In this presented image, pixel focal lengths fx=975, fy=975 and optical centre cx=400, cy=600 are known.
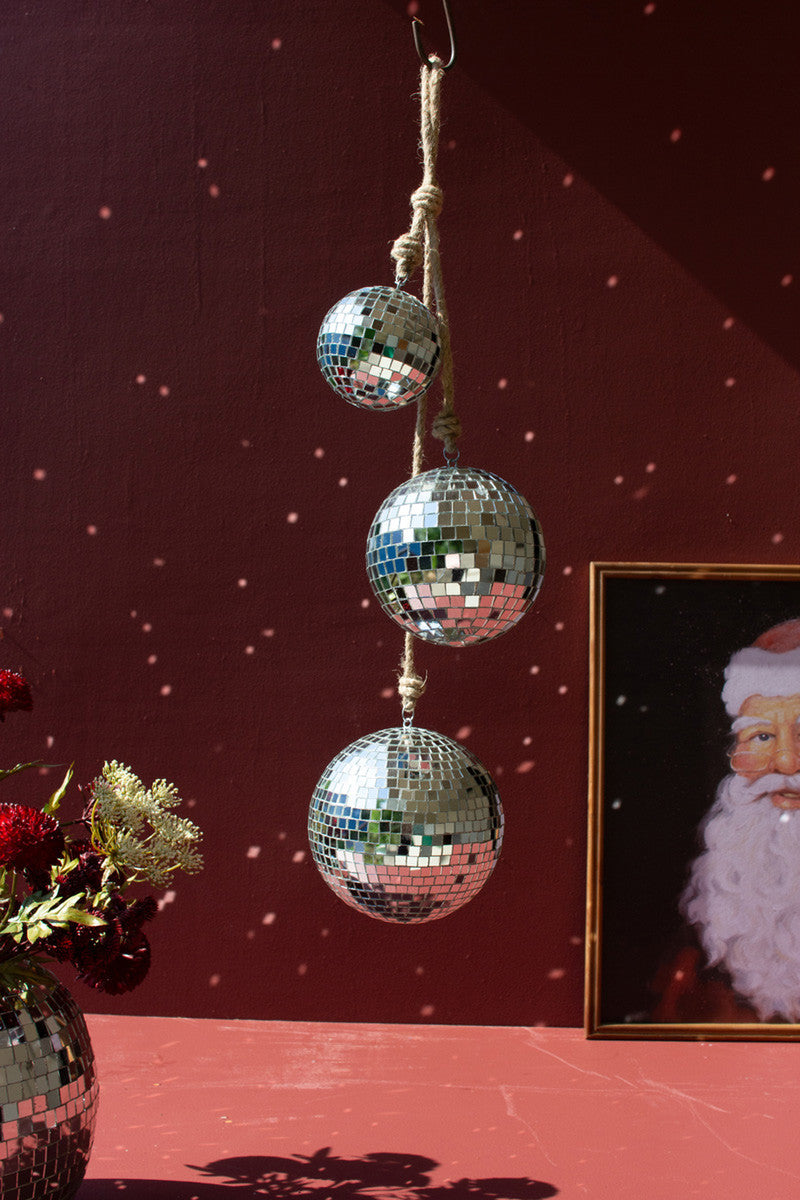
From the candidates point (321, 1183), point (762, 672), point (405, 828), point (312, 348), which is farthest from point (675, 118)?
point (321, 1183)

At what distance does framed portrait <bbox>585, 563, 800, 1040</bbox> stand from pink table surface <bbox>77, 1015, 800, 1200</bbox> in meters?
0.08

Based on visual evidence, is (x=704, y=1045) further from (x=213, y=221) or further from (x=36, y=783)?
(x=213, y=221)

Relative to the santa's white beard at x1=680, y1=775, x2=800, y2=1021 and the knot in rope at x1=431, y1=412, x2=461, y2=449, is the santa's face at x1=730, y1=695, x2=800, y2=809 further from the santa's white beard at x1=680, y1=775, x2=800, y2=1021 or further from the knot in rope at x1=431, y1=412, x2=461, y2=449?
the knot in rope at x1=431, y1=412, x2=461, y2=449

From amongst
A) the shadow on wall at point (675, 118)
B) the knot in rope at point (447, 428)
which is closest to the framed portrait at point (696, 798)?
the shadow on wall at point (675, 118)

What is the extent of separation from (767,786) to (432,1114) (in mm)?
685

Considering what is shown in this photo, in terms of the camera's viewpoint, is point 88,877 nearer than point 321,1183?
Yes

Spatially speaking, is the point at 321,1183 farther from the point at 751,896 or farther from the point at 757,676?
the point at 757,676

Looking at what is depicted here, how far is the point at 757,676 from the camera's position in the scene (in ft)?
4.86

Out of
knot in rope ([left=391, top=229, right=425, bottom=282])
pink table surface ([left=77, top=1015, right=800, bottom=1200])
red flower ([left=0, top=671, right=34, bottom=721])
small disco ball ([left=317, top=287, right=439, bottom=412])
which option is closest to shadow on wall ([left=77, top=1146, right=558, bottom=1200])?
pink table surface ([left=77, top=1015, right=800, bottom=1200])

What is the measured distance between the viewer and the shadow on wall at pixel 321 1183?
38.8 inches

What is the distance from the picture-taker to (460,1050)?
4.56ft

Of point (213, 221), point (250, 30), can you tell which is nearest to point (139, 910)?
point (213, 221)

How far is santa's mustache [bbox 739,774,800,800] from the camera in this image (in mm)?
1475

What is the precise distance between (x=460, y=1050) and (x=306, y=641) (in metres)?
0.63
